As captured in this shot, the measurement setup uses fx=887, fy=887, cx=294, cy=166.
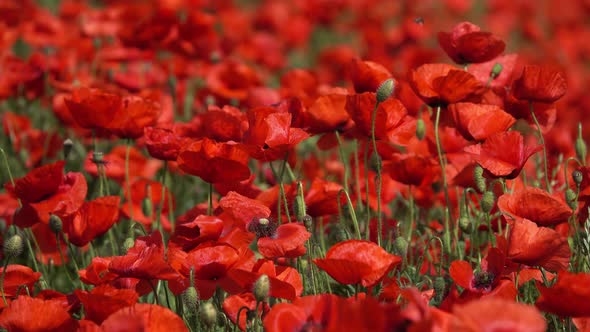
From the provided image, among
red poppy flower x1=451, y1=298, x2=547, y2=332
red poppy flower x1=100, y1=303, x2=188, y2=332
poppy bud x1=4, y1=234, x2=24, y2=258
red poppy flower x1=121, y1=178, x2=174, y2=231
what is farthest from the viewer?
red poppy flower x1=121, y1=178, x2=174, y2=231

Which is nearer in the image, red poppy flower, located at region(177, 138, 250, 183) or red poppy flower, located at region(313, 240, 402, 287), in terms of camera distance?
red poppy flower, located at region(313, 240, 402, 287)

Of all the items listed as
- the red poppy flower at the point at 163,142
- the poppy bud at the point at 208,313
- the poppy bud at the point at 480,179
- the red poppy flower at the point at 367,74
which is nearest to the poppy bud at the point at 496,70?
the red poppy flower at the point at 367,74

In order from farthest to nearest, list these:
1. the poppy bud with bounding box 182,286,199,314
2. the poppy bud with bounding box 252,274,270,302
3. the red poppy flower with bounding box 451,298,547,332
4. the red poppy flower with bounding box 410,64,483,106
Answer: the red poppy flower with bounding box 410,64,483,106, the poppy bud with bounding box 182,286,199,314, the poppy bud with bounding box 252,274,270,302, the red poppy flower with bounding box 451,298,547,332

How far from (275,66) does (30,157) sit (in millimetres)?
2012

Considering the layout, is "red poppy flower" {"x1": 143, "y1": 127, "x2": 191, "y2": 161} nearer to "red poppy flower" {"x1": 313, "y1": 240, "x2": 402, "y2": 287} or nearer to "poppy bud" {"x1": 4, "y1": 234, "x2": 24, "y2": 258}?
"poppy bud" {"x1": 4, "y1": 234, "x2": 24, "y2": 258}

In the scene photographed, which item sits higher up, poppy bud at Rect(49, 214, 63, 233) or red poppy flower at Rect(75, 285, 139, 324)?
red poppy flower at Rect(75, 285, 139, 324)

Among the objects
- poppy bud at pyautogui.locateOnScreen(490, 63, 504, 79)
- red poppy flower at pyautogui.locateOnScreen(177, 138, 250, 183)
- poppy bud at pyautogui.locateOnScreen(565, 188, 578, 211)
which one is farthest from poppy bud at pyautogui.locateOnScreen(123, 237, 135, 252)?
poppy bud at pyautogui.locateOnScreen(490, 63, 504, 79)

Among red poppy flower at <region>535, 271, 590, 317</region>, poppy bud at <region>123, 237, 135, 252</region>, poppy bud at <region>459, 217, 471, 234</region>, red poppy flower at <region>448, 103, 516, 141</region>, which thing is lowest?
poppy bud at <region>459, 217, 471, 234</region>

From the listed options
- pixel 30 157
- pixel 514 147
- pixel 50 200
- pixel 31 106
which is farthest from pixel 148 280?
pixel 31 106

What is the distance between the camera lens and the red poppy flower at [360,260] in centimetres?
177

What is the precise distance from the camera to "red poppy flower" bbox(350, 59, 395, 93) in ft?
8.07

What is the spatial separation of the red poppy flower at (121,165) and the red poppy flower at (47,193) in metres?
0.23

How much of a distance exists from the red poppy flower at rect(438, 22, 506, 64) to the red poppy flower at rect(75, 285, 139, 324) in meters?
1.23

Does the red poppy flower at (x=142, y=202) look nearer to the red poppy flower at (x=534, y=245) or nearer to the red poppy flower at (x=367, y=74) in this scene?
the red poppy flower at (x=367, y=74)
